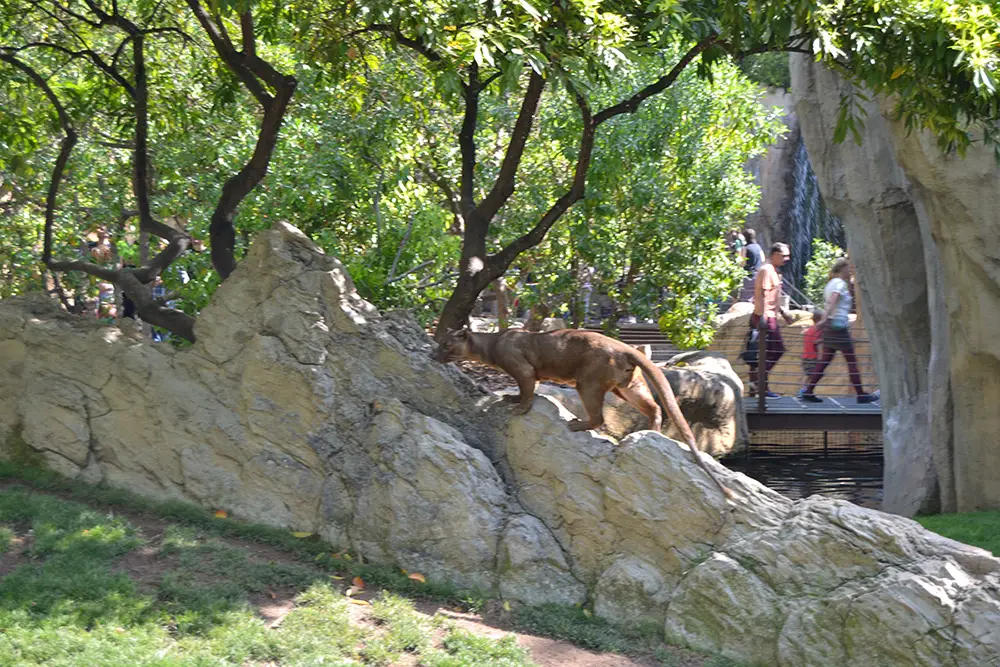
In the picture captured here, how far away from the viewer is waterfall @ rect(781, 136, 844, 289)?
32.7 meters

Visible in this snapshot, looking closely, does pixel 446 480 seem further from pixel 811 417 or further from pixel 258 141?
pixel 811 417

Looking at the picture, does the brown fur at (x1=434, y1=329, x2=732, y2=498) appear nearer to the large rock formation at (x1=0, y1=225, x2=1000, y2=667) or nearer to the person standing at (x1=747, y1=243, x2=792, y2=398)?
the large rock formation at (x1=0, y1=225, x2=1000, y2=667)

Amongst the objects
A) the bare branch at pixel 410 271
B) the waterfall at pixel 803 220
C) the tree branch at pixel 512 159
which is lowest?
the bare branch at pixel 410 271

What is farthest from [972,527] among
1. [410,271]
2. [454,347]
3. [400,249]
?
[400,249]

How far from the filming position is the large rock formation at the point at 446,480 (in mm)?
7883

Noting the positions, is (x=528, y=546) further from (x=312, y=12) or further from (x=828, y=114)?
(x=828, y=114)

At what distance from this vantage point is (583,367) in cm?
920

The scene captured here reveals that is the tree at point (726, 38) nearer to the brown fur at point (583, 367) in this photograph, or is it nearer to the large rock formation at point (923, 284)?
the brown fur at point (583, 367)

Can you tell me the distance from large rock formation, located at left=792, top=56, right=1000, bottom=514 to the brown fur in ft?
16.9

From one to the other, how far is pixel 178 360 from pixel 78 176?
15.8 ft

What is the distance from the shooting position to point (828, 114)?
1513cm

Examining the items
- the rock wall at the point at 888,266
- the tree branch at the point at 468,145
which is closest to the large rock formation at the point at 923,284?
the rock wall at the point at 888,266

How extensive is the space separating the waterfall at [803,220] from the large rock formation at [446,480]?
24.7 meters

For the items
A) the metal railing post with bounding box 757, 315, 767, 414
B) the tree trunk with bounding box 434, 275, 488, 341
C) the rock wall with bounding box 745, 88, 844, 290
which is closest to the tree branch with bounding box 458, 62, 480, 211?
the tree trunk with bounding box 434, 275, 488, 341
